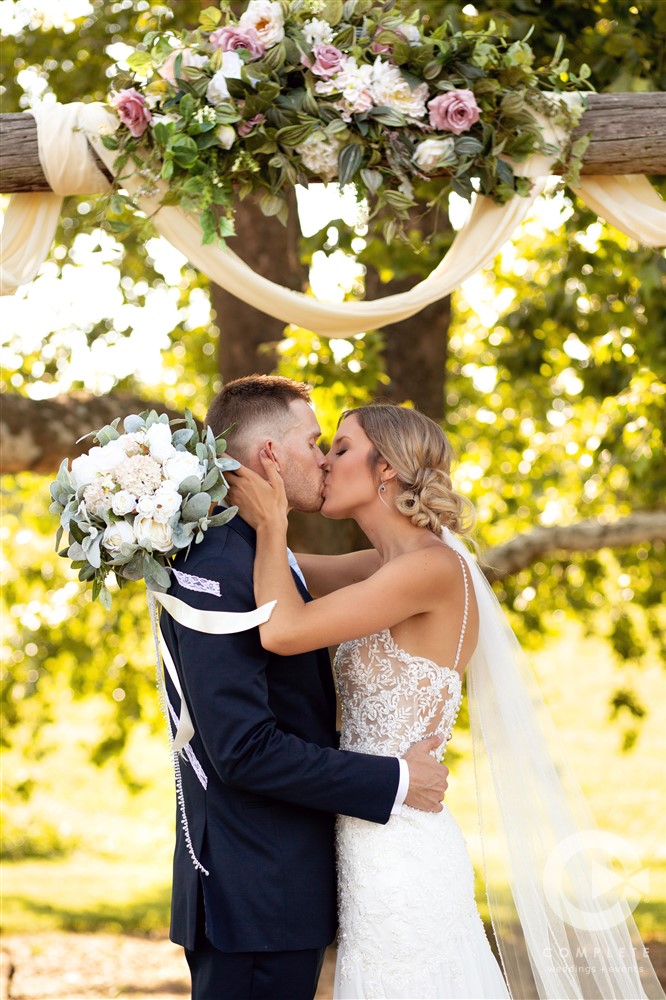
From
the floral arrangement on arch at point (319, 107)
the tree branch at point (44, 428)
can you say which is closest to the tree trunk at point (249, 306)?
the tree branch at point (44, 428)

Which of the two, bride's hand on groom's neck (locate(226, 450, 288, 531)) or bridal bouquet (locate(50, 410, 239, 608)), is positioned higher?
bridal bouquet (locate(50, 410, 239, 608))

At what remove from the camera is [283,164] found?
3328mm

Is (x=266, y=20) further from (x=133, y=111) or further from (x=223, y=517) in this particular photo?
(x=223, y=517)

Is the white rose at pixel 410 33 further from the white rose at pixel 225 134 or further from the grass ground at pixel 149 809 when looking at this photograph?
the grass ground at pixel 149 809

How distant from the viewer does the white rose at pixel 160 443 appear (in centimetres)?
253

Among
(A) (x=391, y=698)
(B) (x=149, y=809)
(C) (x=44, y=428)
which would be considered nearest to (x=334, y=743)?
(A) (x=391, y=698)

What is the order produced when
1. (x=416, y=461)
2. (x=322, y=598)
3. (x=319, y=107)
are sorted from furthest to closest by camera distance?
(x=319, y=107) → (x=416, y=461) → (x=322, y=598)

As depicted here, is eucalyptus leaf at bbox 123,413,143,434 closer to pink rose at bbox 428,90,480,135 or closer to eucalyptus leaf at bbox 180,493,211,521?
eucalyptus leaf at bbox 180,493,211,521

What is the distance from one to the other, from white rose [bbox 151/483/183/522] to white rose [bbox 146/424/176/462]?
0.34 feet

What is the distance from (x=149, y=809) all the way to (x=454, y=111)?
10.9 meters

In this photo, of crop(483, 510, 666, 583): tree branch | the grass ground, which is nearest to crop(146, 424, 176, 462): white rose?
the grass ground

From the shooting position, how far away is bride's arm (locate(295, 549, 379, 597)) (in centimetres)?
329

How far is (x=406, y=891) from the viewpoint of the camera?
266 cm

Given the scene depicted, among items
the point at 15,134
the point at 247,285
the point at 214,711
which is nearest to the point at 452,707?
the point at 214,711
